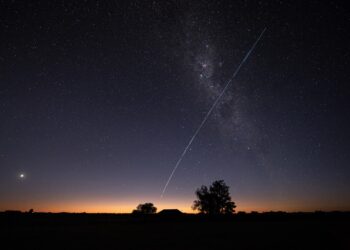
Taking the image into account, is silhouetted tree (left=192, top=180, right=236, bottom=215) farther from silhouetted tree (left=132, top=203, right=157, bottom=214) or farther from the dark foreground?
silhouetted tree (left=132, top=203, right=157, bottom=214)

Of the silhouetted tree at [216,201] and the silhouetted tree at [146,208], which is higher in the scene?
the silhouetted tree at [146,208]

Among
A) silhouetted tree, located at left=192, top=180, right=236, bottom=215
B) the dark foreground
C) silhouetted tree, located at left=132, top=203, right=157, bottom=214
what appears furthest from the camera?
silhouetted tree, located at left=132, top=203, right=157, bottom=214

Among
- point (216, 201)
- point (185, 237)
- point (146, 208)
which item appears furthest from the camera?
point (146, 208)

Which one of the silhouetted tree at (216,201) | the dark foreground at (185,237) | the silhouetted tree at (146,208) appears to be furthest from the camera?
the silhouetted tree at (146,208)

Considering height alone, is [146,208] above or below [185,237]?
above

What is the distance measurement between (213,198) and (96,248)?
→ 2402 inches

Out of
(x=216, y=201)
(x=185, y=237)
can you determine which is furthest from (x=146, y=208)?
(x=185, y=237)

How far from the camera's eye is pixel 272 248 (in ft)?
61.6

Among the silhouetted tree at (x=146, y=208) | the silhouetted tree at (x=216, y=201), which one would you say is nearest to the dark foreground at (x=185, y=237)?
the silhouetted tree at (x=216, y=201)

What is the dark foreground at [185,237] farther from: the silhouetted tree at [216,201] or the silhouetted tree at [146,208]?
the silhouetted tree at [146,208]

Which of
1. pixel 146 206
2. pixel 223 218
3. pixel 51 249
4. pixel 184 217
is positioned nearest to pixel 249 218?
Answer: pixel 223 218

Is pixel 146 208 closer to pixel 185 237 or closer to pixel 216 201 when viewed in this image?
pixel 216 201

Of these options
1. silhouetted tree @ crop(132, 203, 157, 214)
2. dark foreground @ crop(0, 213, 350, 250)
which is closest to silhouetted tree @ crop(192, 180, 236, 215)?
Result: dark foreground @ crop(0, 213, 350, 250)

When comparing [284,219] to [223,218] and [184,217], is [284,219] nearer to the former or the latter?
[223,218]
